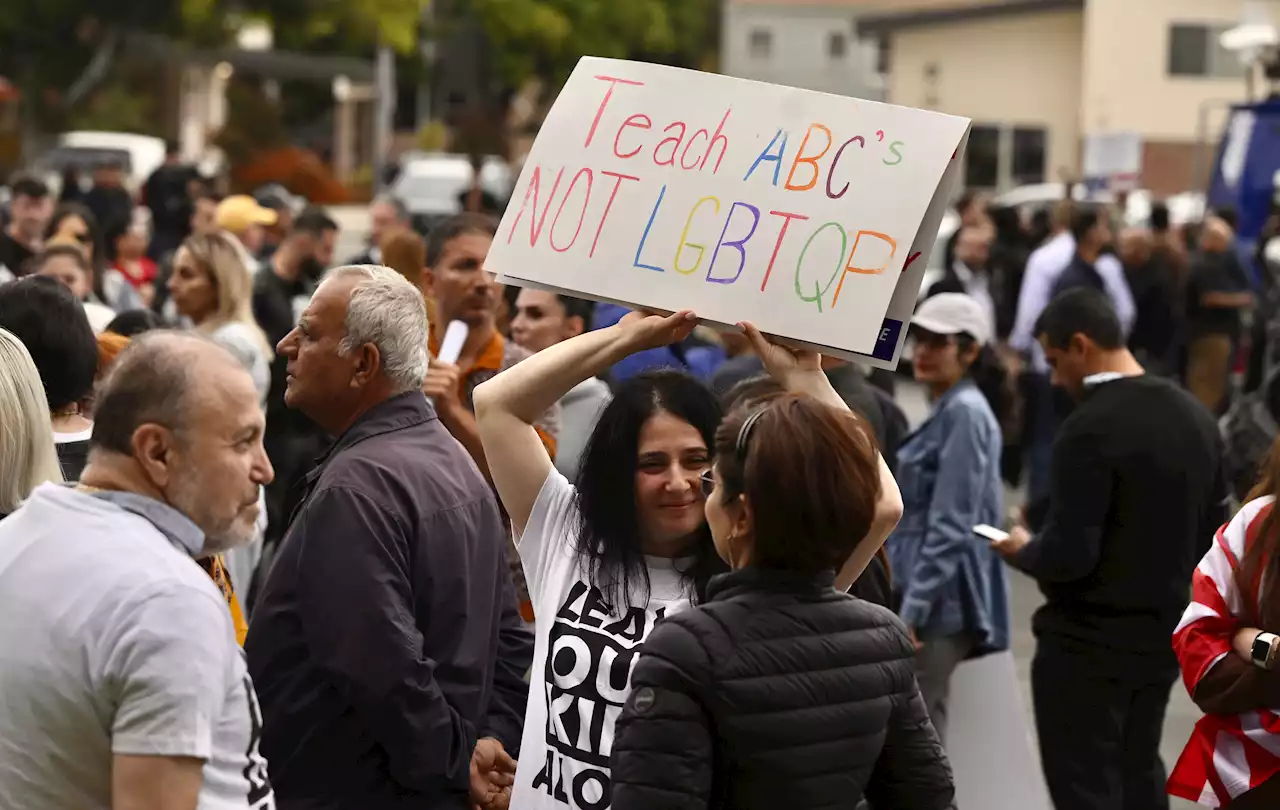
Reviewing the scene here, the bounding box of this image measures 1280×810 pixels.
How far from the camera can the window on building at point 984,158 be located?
152 feet

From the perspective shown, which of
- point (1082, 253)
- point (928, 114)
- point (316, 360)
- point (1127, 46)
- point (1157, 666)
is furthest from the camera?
point (1127, 46)

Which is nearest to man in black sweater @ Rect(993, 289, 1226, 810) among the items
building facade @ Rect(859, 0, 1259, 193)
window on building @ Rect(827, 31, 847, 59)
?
building facade @ Rect(859, 0, 1259, 193)

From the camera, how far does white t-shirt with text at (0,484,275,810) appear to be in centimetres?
274

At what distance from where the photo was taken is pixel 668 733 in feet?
9.74

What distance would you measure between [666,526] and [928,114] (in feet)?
3.00

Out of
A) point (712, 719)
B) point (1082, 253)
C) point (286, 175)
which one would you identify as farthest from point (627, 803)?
point (286, 175)

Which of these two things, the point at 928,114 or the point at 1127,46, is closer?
the point at 928,114

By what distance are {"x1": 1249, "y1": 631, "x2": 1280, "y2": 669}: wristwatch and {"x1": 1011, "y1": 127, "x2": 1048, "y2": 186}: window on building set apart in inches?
1688

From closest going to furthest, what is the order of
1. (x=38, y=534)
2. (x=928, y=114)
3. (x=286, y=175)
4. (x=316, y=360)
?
1. (x=38, y=534)
2. (x=928, y=114)
3. (x=316, y=360)
4. (x=286, y=175)

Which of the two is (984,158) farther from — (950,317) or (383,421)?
(383,421)

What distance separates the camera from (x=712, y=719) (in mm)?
3018

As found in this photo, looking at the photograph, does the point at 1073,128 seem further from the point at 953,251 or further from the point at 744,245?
the point at 744,245

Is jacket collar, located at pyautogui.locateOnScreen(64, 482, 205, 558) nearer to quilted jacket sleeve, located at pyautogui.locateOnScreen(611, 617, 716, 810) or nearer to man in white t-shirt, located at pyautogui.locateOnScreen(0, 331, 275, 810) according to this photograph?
man in white t-shirt, located at pyautogui.locateOnScreen(0, 331, 275, 810)

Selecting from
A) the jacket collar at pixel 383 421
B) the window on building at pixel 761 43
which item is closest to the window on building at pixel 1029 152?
the window on building at pixel 761 43
